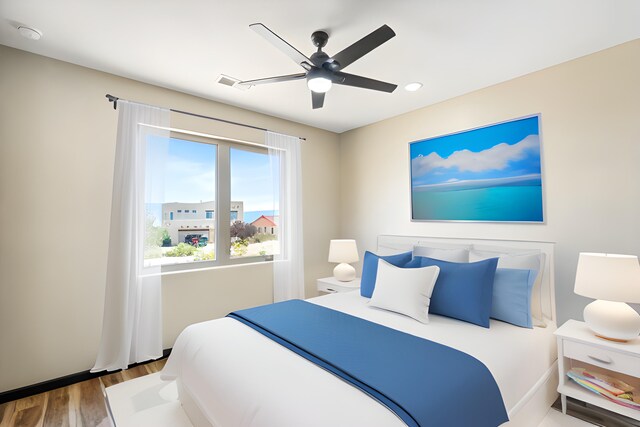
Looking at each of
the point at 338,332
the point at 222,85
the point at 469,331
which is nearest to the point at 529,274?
the point at 469,331

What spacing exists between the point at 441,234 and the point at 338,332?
6.44ft

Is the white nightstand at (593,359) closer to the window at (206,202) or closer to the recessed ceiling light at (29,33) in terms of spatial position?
the window at (206,202)

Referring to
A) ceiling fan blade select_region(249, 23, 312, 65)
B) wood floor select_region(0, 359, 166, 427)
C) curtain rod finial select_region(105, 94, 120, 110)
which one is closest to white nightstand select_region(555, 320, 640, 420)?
ceiling fan blade select_region(249, 23, 312, 65)

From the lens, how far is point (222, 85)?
2900 millimetres

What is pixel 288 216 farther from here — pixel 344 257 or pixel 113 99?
pixel 113 99

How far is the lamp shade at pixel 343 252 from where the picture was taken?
368cm

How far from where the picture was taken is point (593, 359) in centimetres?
185

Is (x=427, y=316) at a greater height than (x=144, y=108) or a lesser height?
lesser

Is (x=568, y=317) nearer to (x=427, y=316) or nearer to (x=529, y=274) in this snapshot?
(x=529, y=274)

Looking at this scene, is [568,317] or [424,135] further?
[424,135]

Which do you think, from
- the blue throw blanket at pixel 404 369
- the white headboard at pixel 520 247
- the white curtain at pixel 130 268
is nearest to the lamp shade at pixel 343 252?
the white headboard at pixel 520 247

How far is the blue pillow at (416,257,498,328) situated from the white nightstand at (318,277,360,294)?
4.25 ft

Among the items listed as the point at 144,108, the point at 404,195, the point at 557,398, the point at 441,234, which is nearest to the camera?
the point at 557,398

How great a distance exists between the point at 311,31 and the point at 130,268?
2391mm
